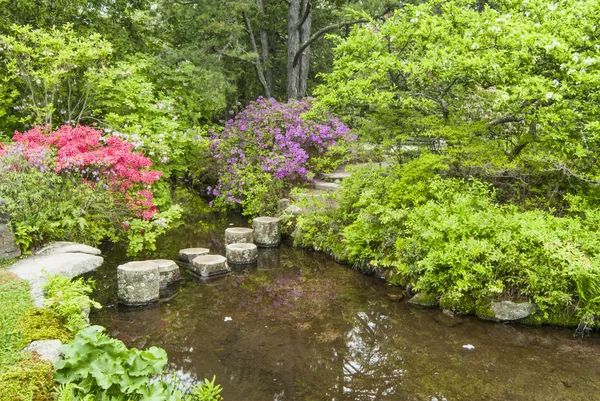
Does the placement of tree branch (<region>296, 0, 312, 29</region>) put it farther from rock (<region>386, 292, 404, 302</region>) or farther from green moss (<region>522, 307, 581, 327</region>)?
green moss (<region>522, 307, 581, 327</region>)

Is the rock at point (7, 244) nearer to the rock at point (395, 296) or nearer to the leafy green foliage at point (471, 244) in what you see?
the leafy green foliage at point (471, 244)

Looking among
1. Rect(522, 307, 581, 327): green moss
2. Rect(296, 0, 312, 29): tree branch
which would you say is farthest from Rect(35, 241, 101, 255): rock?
Rect(296, 0, 312, 29): tree branch

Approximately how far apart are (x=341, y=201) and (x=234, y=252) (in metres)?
2.40

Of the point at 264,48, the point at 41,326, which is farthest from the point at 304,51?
the point at 41,326

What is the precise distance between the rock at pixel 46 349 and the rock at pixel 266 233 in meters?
5.84

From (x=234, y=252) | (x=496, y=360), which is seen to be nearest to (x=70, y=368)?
(x=496, y=360)

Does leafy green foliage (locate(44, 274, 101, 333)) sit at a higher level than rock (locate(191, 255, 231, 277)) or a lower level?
higher

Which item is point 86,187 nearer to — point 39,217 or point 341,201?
point 39,217

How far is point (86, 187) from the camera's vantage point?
22.1 ft

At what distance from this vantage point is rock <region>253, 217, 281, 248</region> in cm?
930

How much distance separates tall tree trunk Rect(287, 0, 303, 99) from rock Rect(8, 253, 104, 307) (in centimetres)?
985

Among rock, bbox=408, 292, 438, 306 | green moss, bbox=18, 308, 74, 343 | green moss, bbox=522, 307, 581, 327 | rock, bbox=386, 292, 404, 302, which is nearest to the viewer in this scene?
green moss, bbox=18, 308, 74, 343

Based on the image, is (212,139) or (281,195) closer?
(281,195)

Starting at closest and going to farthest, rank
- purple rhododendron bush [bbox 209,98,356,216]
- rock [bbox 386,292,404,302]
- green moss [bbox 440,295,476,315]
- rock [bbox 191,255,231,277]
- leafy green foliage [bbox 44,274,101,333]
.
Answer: leafy green foliage [bbox 44,274,101,333] → green moss [bbox 440,295,476,315] → rock [bbox 386,292,404,302] → rock [bbox 191,255,231,277] → purple rhododendron bush [bbox 209,98,356,216]
